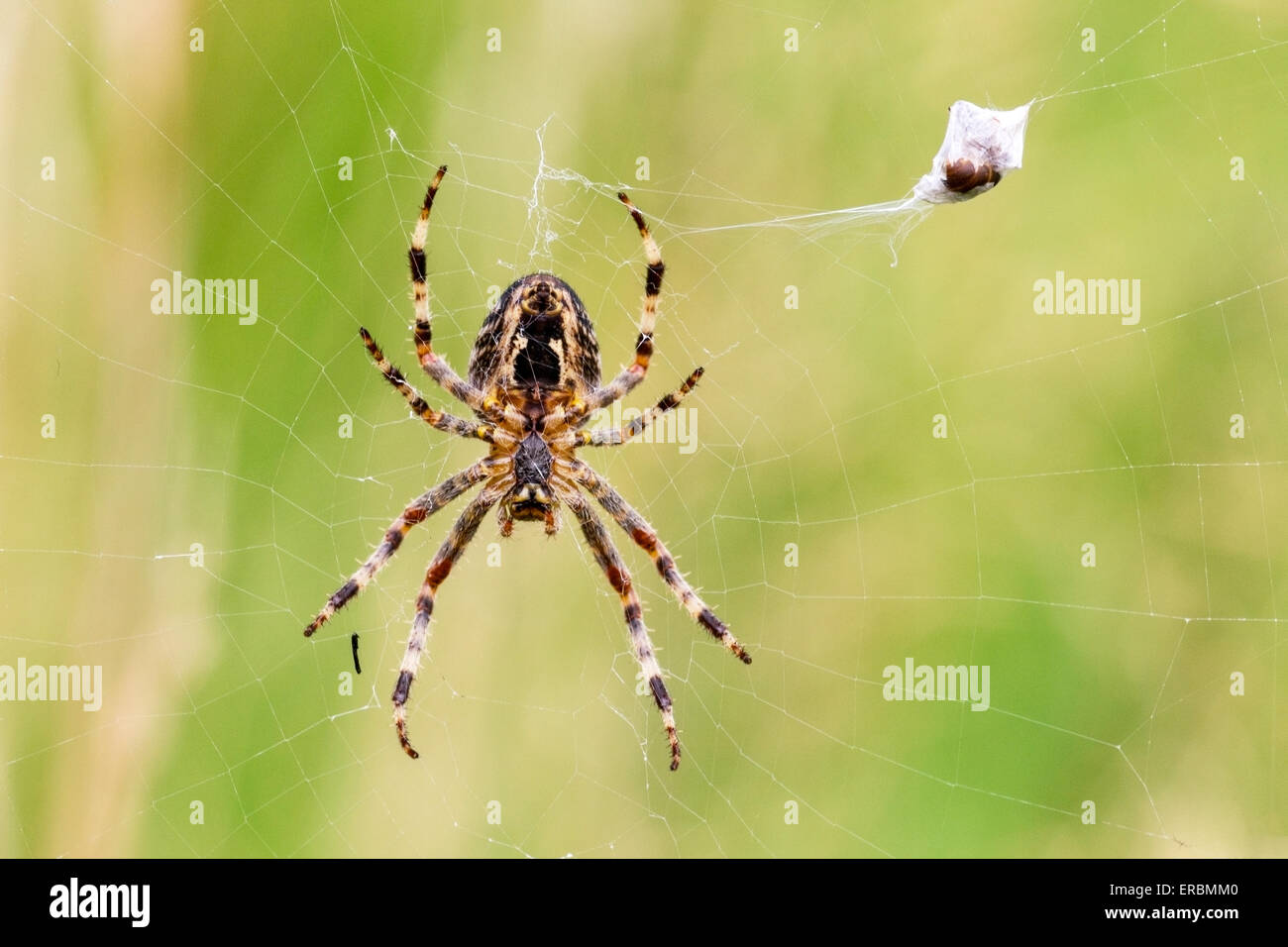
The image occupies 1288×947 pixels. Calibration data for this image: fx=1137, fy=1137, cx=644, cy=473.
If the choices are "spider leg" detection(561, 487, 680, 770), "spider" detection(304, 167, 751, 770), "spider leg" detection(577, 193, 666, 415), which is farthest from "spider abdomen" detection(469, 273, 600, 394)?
"spider leg" detection(561, 487, 680, 770)

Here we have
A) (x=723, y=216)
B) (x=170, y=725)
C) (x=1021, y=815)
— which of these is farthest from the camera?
(x=723, y=216)

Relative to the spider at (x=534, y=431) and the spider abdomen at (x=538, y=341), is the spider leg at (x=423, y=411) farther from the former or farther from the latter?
the spider abdomen at (x=538, y=341)

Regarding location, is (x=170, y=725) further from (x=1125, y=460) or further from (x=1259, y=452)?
(x=1259, y=452)

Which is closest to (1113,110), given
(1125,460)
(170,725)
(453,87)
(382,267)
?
(1125,460)

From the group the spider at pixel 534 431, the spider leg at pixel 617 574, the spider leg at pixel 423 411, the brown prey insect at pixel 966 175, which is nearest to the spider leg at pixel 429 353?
the spider at pixel 534 431

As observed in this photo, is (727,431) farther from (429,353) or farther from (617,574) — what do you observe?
(429,353)

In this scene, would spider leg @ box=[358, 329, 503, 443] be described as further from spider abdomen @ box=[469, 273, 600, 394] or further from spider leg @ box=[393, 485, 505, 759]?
spider leg @ box=[393, 485, 505, 759]
